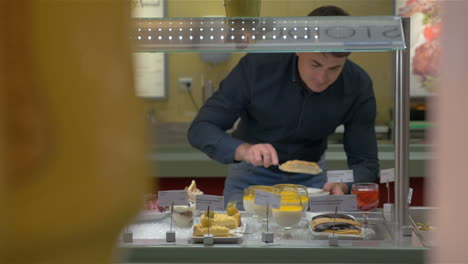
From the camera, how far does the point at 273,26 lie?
2023 millimetres

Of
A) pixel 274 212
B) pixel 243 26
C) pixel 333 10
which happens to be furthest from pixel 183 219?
pixel 333 10

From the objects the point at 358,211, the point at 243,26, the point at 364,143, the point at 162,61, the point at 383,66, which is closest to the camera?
the point at 243,26

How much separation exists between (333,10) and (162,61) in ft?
12.0

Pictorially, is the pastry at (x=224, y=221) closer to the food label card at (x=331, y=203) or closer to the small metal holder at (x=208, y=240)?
the small metal holder at (x=208, y=240)

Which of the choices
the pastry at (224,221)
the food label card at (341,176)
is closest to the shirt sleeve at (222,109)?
the food label card at (341,176)

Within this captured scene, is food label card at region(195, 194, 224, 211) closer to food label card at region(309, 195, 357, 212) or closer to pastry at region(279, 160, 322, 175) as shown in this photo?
food label card at region(309, 195, 357, 212)

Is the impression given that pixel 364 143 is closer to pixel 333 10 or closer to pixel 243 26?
pixel 333 10

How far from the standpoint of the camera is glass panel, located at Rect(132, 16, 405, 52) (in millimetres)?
1984

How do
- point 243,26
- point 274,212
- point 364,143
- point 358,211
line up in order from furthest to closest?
point 364,143 → point 358,211 → point 274,212 → point 243,26

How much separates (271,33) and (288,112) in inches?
40.4

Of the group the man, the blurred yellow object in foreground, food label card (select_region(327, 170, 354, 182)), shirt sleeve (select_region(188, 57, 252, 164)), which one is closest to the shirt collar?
the man

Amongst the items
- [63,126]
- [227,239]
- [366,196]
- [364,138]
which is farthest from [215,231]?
[63,126]

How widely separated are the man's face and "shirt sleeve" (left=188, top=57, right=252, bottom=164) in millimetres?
260

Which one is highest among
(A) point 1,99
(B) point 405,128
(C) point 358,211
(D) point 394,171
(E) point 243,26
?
(E) point 243,26
